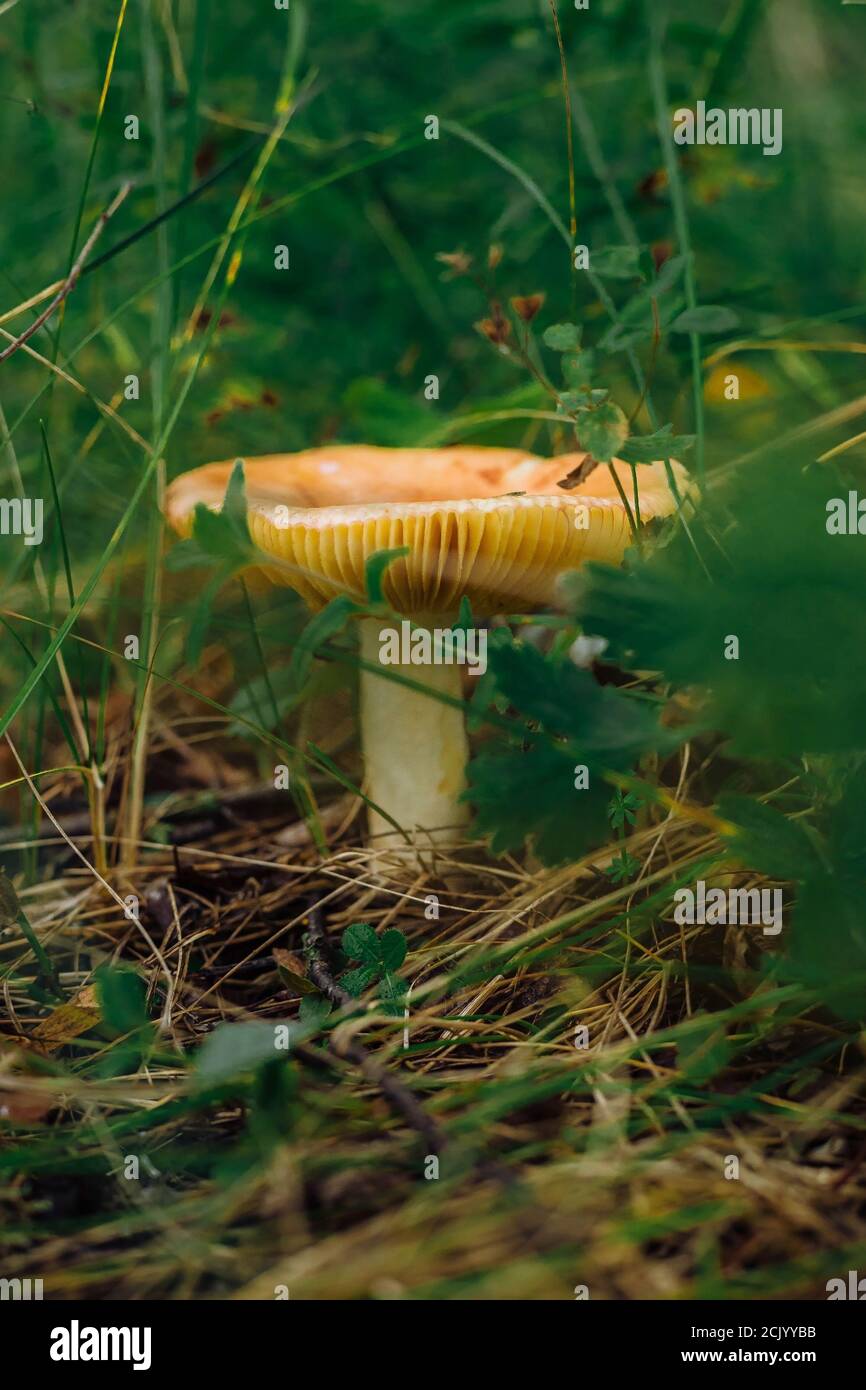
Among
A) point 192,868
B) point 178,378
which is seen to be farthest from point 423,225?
point 192,868

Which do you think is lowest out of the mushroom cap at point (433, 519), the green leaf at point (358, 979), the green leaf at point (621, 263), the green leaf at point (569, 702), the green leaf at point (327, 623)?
the green leaf at point (358, 979)

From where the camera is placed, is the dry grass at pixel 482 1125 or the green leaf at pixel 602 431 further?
the green leaf at pixel 602 431

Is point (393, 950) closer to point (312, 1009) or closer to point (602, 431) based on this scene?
point (312, 1009)

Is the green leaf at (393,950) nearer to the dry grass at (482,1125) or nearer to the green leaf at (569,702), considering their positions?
the dry grass at (482,1125)

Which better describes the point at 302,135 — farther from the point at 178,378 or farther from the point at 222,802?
the point at 222,802

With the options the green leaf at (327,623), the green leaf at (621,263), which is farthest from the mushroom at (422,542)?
the green leaf at (621,263)

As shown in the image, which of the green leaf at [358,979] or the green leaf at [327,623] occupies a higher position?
the green leaf at [327,623]

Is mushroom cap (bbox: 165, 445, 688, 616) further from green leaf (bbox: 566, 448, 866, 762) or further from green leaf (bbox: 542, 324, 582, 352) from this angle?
green leaf (bbox: 566, 448, 866, 762)

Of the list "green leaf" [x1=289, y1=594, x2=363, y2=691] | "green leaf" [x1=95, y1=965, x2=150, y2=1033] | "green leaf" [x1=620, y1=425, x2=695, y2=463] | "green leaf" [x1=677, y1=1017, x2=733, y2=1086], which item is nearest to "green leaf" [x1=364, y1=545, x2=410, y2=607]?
"green leaf" [x1=289, y1=594, x2=363, y2=691]
